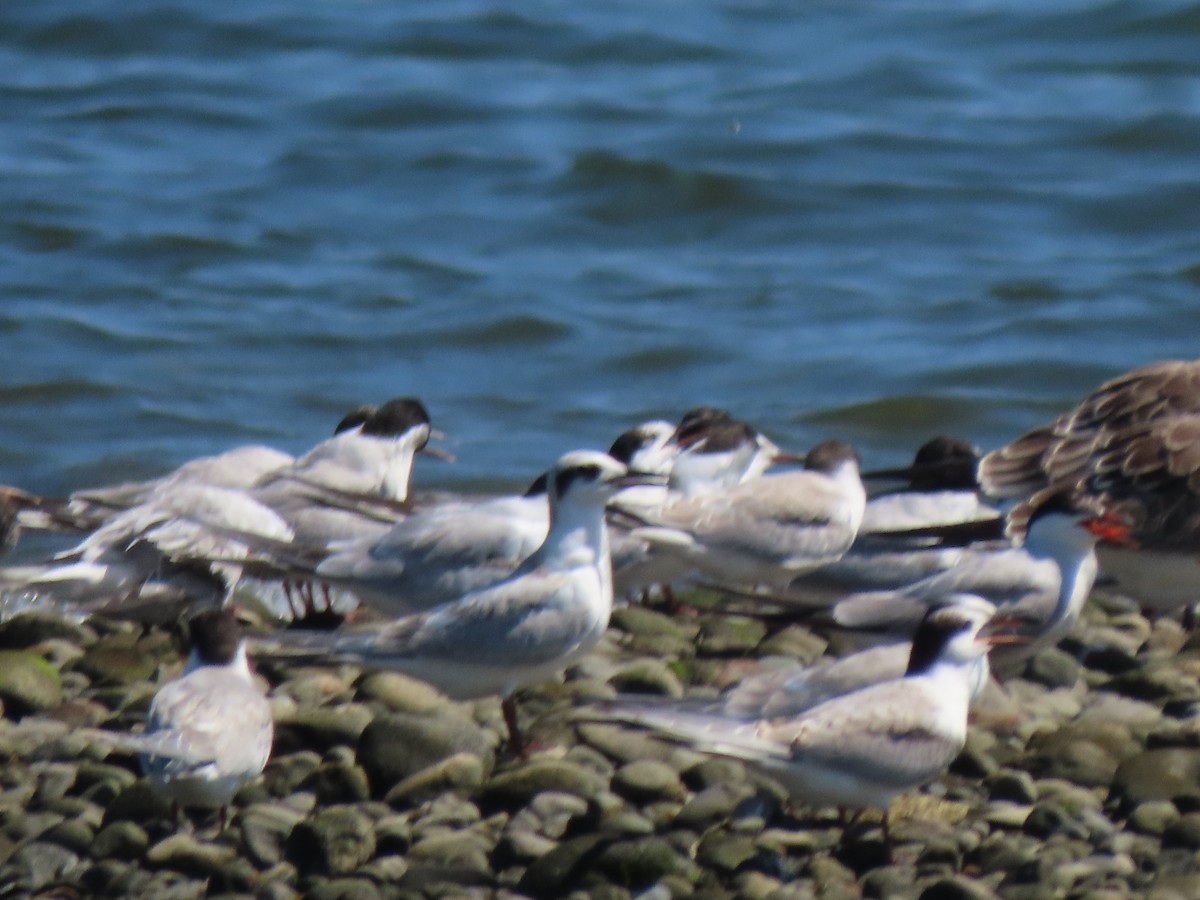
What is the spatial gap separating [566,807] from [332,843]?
61 cm

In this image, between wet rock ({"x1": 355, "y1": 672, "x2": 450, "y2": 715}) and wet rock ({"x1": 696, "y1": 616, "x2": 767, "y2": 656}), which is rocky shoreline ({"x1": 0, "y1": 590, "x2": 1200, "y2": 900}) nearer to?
wet rock ({"x1": 355, "y1": 672, "x2": 450, "y2": 715})

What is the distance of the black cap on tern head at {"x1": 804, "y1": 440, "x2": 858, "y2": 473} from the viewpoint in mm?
7250

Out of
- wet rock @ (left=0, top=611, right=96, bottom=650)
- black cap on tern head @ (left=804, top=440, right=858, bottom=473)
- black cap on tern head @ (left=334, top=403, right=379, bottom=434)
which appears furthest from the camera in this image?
black cap on tern head @ (left=334, top=403, right=379, bottom=434)

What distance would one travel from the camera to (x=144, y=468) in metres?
9.74

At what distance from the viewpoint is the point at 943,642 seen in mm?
5305

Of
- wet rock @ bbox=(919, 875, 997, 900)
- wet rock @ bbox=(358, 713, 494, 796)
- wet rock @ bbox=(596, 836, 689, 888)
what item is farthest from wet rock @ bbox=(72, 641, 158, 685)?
wet rock @ bbox=(919, 875, 997, 900)

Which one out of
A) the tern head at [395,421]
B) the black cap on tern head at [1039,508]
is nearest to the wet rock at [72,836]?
the tern head at [395,421]

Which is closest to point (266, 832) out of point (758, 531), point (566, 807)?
point (566, 807)

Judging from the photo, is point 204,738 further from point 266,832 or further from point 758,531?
point 758,531

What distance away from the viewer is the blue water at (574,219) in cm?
1080

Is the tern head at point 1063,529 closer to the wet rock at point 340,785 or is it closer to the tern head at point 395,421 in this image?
the wet rock at point 340,785

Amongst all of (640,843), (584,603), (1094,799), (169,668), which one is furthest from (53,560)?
(1094,799)

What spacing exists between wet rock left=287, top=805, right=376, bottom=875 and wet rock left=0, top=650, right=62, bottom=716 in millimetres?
1255

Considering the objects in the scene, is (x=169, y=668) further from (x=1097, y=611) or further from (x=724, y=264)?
(x=724, y=264)
